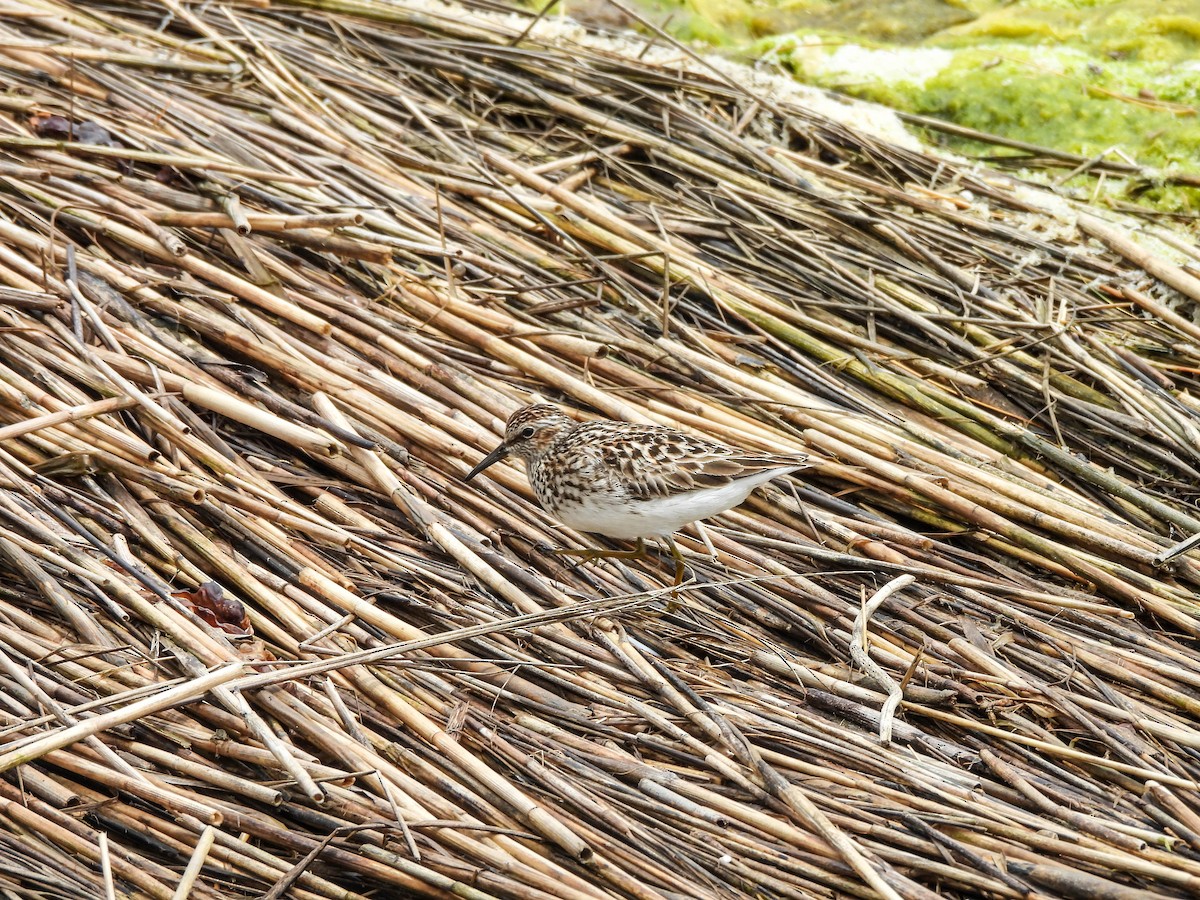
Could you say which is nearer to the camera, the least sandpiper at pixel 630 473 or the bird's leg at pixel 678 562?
the least sandpiper at pixel 630 473

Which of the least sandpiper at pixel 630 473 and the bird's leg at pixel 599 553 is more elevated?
the least sandpiper at pixel 630 473

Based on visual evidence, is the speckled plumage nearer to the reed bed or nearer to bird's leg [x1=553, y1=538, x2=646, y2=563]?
bird's leg [x1=553, y1=538, x2=646, y2=563]

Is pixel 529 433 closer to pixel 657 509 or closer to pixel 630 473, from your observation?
pixel 630 473

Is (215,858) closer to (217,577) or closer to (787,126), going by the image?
(217,577)

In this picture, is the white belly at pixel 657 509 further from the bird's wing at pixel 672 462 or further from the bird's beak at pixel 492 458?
the bird's beak at pixel 492 458

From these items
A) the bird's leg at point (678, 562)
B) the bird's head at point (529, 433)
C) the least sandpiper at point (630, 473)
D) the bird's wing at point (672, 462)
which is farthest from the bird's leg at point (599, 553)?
the bird's head at point (529, 433)

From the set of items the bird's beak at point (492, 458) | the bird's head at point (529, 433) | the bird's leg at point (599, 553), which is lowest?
the bird's leg at point (599, 553)

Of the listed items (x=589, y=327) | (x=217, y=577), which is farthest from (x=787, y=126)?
(x=217, y=577)

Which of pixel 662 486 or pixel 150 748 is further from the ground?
pixel 662 486
